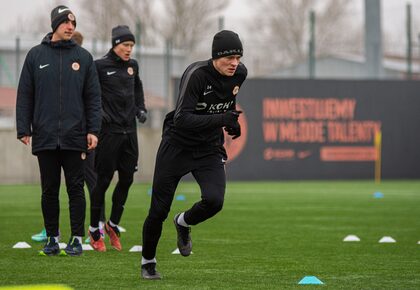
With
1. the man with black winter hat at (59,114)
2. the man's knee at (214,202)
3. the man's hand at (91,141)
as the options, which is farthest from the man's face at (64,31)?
the man's knee at (214,202)

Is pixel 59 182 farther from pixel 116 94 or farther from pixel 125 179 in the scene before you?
pixel 116 94


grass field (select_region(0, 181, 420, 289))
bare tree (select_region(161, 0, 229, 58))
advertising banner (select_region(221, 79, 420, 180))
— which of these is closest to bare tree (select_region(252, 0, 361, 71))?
bare tree (select_region(161, 0, 229, 58))

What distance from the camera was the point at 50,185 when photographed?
9281 mm

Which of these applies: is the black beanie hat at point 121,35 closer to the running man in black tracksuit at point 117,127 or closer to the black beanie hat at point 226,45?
the running man in black tracksuit at point 117,127

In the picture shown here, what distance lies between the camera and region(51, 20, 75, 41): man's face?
9188 mm

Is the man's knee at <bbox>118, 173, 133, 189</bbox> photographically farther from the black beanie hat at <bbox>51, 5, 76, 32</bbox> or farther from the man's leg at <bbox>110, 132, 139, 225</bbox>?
the black beanie hat at <bbox>51, 5, 76, 32</bbox>

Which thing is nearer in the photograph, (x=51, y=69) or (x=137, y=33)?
(x=51, y=69)

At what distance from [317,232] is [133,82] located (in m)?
3.01

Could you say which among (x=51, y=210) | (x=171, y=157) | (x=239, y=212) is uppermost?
(x=171, y=157)

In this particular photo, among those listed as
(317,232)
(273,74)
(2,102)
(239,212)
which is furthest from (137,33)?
(317,232)

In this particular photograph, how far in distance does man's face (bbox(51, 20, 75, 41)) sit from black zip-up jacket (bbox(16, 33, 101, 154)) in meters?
0.05

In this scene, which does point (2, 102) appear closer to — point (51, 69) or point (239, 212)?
point (239, 212)

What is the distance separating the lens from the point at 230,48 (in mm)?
7664

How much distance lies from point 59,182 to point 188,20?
39395 millimetres
